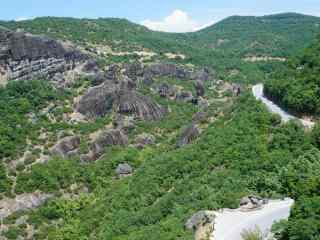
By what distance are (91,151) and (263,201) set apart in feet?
158

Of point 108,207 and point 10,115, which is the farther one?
point 10,115

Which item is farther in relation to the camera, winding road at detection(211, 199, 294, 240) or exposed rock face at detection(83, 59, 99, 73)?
exposed rock face at detection(83, 59, 99, 73)

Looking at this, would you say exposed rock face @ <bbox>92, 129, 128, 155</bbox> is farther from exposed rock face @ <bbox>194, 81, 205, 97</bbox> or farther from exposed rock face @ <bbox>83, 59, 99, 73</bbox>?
exposed rock face @ <bbox>194, 81, 205, 97</bbox>

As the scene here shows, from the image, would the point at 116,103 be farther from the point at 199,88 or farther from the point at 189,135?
the point at 199,88

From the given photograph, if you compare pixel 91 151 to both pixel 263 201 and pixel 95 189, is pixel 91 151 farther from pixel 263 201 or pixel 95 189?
pixel 263 201

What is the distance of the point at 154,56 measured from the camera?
146 meters

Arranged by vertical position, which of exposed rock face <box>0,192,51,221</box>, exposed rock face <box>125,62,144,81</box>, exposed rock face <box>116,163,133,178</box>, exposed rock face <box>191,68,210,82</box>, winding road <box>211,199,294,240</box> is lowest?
exposed rock face <box>0,192,51,221</box>

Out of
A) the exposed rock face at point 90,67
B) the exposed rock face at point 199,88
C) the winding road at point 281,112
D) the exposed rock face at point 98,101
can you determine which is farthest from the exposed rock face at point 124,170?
the exposed rock face at point 199,88

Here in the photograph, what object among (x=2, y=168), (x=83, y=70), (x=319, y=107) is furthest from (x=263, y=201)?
(x=83, y=70)

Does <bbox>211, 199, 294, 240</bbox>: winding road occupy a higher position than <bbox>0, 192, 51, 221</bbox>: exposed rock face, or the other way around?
<bbox>211, 199, 294, 240</bbox>: winding road

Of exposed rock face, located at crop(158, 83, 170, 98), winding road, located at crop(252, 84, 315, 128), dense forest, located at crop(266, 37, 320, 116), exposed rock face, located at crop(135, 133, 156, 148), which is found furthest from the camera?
exposed rock face, located at crop(158, 83, 170, 98)

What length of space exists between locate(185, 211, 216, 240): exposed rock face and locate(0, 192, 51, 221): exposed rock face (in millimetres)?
35263

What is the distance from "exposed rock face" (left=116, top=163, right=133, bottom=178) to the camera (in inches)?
3133

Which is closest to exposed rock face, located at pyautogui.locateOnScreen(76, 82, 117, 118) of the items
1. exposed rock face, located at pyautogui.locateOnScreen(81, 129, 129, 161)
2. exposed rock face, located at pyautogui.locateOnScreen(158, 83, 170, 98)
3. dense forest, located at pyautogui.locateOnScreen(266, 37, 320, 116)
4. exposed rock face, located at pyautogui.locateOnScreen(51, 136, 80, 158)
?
exposed rock face, located at pyautogui.locateOnScreen(81, 129, 129, 161)
